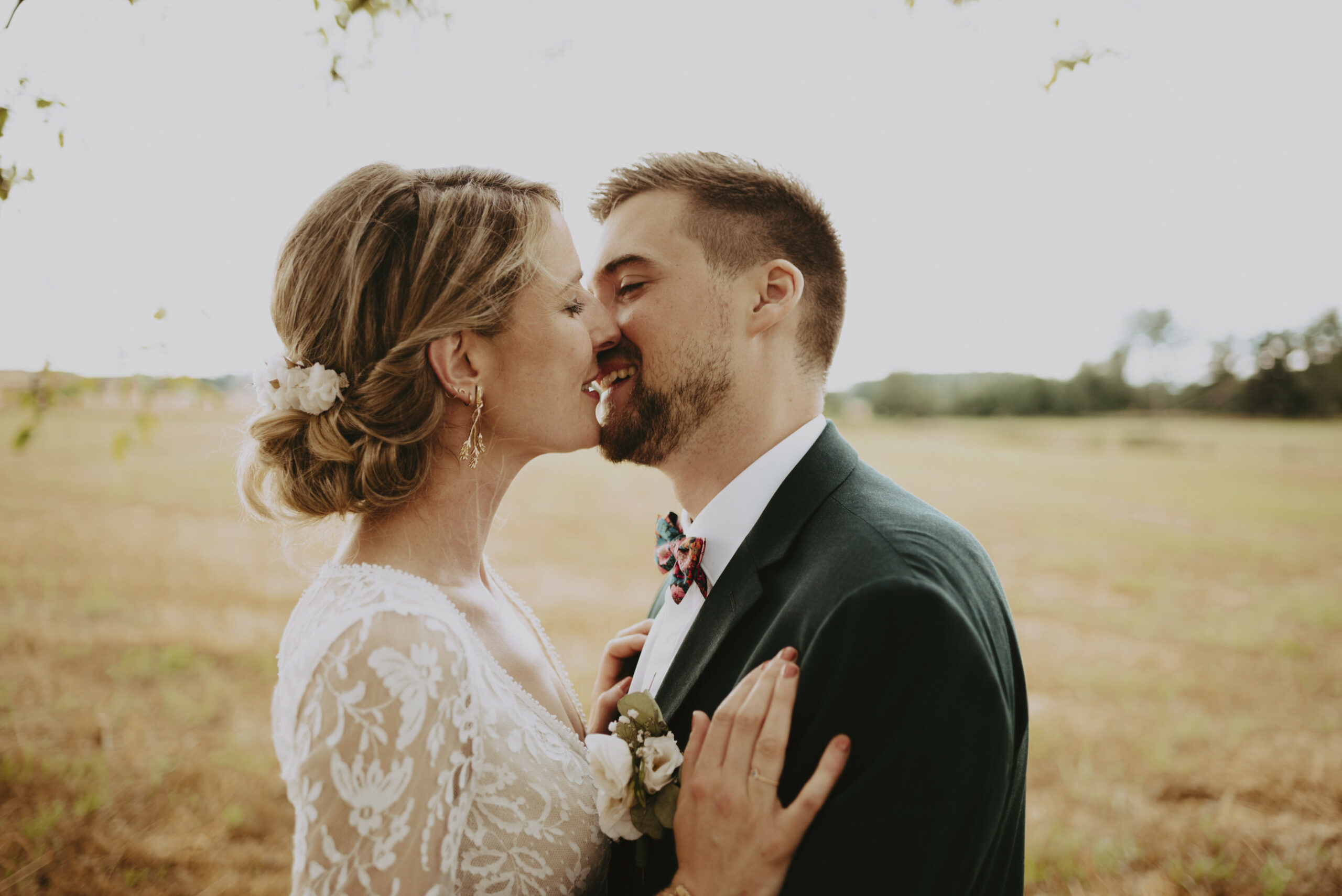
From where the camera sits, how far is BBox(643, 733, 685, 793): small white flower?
1.85 m

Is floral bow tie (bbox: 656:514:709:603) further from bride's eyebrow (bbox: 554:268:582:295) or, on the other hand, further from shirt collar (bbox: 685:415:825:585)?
bride's eyebrow (bbox: 554:268:582:295)

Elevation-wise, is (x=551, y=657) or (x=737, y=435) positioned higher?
(x=737, y=435)

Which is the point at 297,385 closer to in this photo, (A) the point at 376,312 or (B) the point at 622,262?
(A) the point at 376,312

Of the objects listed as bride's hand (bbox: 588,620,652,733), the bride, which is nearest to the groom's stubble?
the bride

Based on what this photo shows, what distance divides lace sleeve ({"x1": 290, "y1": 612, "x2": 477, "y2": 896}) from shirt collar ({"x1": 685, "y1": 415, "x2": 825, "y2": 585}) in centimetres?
90

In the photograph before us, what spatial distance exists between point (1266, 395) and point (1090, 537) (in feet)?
47.3

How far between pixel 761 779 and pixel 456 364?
57.5 inches

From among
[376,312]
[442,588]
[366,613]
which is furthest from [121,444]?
[366,613]

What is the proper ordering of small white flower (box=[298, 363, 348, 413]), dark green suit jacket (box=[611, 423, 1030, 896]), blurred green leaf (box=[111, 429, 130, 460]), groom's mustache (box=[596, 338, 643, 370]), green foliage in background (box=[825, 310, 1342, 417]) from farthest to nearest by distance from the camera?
1. green foliage in background (box=[825, 310, 1342, 417])
2. blurred green leaf (box=[111, 429, 130, 460])
3. groom's mustache (box=[596, 338, 643, 370])
4. small white flower (box=[298, 363, 348, 413])
5. dark green suit jacket (box=[611, 423, 1030, 896])

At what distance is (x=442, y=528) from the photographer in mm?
2439

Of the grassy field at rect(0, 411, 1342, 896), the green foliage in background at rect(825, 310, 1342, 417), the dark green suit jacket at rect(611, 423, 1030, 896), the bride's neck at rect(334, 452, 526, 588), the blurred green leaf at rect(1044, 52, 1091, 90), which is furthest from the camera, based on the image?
the green foliage in background at rect(825, 310, 1342, 417)

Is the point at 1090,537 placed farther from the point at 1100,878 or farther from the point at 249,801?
the point at 249,801

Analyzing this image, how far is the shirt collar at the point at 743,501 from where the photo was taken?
7.91ft

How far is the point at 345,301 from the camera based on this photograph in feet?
7.27
